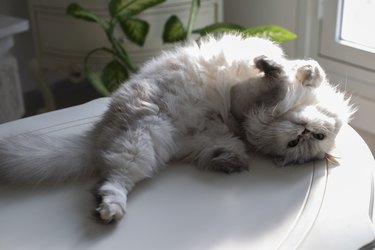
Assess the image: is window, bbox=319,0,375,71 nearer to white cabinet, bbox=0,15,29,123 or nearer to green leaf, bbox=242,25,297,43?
green leaf, bbox=242,25,297,43

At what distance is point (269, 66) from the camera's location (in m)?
1.07

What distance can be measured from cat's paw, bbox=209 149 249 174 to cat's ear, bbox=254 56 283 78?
7.7 inches

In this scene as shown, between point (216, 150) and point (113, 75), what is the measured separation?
2.73ft

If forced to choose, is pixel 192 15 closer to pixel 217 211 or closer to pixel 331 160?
pixel 331 160

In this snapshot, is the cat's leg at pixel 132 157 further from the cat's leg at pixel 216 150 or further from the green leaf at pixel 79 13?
the green leaf at pixel 79 13

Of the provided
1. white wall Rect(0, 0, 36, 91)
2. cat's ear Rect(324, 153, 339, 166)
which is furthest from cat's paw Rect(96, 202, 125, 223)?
white wall Rect(0, 0, 36, 91)

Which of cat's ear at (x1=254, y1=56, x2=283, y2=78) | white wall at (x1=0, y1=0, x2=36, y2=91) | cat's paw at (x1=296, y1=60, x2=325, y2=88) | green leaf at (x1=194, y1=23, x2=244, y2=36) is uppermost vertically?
cat's ear at (x1=254, y1=56, x2=283, y2=78)

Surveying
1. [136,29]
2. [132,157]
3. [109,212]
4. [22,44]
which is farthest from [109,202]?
[22,44]

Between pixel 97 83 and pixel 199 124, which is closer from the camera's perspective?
pixel 199 124

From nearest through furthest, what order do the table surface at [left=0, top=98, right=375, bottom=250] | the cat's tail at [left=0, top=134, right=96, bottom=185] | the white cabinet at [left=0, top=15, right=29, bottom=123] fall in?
the table surface at [left=0, top=98, right=375, bottom=250] → the cat's tail at [left=0, top=134, right=96, bottom=185] → the white cabinet at [left=0, top=15, right=29, bottom=123]

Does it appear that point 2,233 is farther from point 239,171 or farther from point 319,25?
point 319,25

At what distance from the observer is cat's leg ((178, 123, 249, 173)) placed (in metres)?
1.03

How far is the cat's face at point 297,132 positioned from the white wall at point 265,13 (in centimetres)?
101

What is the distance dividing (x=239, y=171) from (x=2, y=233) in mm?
480
